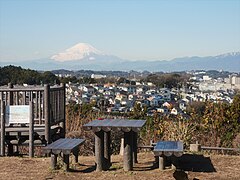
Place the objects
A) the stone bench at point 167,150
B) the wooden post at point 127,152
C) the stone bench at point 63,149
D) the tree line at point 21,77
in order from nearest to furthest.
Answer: the stone bench at point 167,150
the stone bench at point 63,149
the wooden post at point 127,152
the tree line at point 21,77

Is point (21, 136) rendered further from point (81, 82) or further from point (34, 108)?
point (81, 82)

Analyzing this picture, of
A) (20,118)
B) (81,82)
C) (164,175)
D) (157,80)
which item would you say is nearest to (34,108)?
(20,118)

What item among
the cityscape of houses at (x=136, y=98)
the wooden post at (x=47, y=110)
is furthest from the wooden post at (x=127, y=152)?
the cityscape of houses at (x=136, y=98)

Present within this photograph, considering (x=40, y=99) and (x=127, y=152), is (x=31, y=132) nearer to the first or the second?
(x=40, y=99)

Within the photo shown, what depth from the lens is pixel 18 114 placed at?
1060 cm

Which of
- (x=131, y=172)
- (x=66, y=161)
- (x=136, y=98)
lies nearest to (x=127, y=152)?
(x=131, y=172)

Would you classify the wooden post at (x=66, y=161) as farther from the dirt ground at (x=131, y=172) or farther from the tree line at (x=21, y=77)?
the tree line at (x=21, y=77)

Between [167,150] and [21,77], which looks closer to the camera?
[167,150]

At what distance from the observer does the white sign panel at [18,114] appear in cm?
1051

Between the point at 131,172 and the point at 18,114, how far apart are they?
4.03 m

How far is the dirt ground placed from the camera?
7500 mm

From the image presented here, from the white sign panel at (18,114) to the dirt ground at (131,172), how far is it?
128 centimetres

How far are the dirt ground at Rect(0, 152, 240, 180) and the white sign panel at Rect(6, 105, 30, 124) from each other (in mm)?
1282

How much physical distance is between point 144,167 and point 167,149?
120cm
